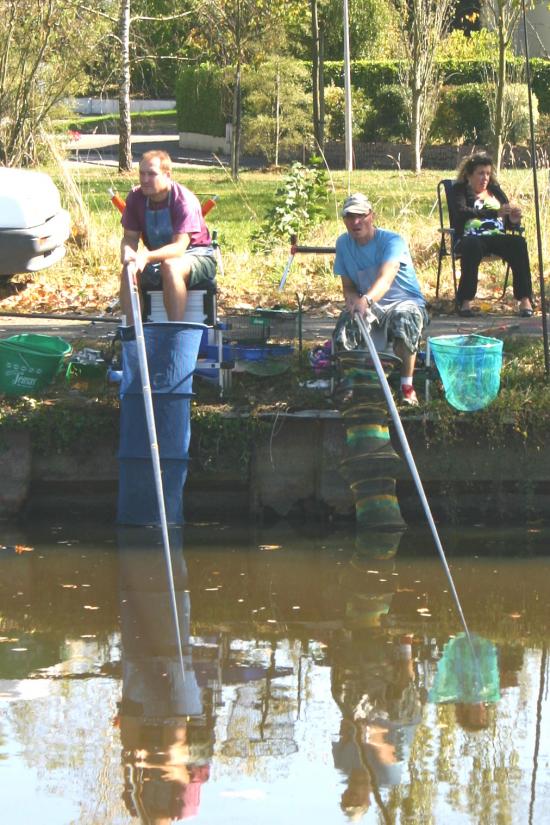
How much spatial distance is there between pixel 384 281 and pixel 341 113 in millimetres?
21359

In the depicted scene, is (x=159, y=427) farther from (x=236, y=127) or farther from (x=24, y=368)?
(x=236, y=127)

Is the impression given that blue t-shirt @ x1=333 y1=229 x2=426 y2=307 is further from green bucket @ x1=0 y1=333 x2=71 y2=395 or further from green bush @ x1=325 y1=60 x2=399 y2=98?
green bush @ x1=325 y1=60 x2=399 y2=98

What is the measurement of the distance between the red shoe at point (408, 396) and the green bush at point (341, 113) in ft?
67.7

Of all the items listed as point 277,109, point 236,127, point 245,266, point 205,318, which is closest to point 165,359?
point 205,318

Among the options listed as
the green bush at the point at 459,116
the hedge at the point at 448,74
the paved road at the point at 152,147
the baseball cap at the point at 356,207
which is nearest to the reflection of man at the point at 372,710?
the baseball cap at the point at 356,207

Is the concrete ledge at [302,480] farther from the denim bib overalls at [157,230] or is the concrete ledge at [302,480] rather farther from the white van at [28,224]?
the white van at [28,224]

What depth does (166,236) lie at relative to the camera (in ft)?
27.0

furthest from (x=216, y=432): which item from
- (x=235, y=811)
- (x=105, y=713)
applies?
(x=235, y=811)

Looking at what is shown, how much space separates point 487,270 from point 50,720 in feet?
23.9

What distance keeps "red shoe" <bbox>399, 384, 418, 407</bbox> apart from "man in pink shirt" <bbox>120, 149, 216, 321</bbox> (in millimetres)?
1344

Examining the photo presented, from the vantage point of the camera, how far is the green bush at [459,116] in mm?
27656

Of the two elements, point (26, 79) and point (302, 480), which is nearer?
point (302, 480)

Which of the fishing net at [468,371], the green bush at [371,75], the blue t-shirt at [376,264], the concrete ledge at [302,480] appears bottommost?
the concrete ledge at [302,480]

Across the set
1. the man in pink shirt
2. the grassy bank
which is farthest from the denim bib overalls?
the grassy bank
